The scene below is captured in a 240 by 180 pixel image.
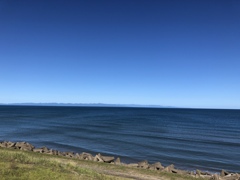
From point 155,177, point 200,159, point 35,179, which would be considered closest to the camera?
point 35,179

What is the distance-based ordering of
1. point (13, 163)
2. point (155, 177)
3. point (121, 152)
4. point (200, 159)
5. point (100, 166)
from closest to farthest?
point (13, 163)
point (155, 177)
point (100, 166)
point (200, 159)
point (121, 152)

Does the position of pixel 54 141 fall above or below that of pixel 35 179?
below

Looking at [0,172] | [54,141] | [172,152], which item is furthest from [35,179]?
[54,141]

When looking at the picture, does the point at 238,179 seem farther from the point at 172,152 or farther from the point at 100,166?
the point at 172,152

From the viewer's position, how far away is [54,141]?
112ft

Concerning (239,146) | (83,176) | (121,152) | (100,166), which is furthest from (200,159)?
(83,176)

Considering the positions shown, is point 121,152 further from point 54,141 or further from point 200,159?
point 54,141

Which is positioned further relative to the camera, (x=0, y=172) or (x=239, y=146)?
(x=239, y=146)

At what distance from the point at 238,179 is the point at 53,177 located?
12.5m

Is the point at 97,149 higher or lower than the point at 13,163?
lower

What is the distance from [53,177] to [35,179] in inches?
30.1

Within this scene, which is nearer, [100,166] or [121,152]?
[100,166]

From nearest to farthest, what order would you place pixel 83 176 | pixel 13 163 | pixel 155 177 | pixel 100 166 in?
pixel 83 176 < pixel 13 163 < pixel 155 177 < pixel 100 166

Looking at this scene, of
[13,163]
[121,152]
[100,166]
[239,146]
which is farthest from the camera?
[239,146]
